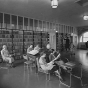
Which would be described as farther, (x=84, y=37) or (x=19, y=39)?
(x=84, y=37)

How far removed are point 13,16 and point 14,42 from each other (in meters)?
1.94

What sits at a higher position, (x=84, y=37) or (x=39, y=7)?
(x=39, y=7)

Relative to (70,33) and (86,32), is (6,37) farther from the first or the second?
(86,32)

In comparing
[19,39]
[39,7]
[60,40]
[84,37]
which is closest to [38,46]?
[19,39]

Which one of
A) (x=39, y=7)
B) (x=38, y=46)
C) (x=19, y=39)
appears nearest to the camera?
(x=39, y=7)

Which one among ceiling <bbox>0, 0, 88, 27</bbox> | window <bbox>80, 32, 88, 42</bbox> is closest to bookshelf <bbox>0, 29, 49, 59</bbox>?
ceiling <bbox>0, 0, 88, 27</bbox>

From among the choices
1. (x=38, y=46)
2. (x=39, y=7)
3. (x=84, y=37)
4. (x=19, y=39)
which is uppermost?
(x=39, y=7)

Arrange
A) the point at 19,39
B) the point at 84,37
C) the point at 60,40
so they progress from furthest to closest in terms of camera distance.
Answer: the point at 84,37 → the point at 60,40 → the point at 19,39

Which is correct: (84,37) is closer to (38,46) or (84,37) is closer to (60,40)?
(60,40)

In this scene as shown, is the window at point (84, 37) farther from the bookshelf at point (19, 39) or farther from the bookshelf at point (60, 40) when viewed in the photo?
the bookshelf at point (19, 39)

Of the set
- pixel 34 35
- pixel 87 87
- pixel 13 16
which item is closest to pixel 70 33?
pixel 34 35

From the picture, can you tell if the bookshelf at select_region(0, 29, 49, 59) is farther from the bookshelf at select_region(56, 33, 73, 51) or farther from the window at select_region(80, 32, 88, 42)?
the window at select_region(80, 32, 88, 42)

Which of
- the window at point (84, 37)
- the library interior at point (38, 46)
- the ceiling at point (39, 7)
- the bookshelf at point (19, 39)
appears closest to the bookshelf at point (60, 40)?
the library interior at point (38, 46)

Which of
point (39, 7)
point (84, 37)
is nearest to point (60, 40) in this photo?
point (84, 37)
